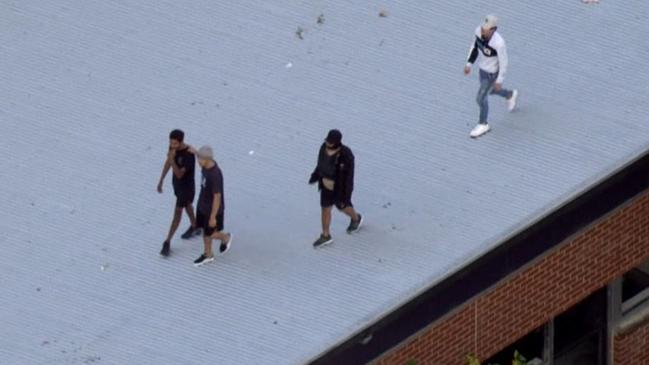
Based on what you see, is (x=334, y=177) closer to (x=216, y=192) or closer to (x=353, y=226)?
(x=353, y=226)

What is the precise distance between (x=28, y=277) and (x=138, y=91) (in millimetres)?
3959

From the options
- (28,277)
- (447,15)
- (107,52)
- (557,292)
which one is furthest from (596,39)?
(28,277)

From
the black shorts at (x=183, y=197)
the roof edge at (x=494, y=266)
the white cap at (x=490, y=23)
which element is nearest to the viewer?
the roof edge at (x=494, y=266)

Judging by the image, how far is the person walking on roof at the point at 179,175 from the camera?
2938cm

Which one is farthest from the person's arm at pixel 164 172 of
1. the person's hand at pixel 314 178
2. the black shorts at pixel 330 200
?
the black shorts at pixel 330 200

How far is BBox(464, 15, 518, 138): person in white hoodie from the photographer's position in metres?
30.8

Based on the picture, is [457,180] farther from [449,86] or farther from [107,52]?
[107,52]

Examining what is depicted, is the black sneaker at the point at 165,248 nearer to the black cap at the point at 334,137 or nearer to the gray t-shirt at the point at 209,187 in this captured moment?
the gray t-shirt at the point at 209,187

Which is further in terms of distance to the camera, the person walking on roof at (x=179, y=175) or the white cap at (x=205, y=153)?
the person walking on roof at (x=179, y=175)

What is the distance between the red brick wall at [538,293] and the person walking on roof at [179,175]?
8.98 ft

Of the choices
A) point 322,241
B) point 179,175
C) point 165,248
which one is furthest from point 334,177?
point 165,248

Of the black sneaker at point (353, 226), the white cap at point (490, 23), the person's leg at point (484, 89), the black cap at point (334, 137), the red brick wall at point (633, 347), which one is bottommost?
the red brick wall at point (633, 347)

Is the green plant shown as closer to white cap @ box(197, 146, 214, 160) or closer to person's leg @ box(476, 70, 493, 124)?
person's leg @ box(476, 70, 493, 124)

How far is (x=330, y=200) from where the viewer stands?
2959 centimetres
